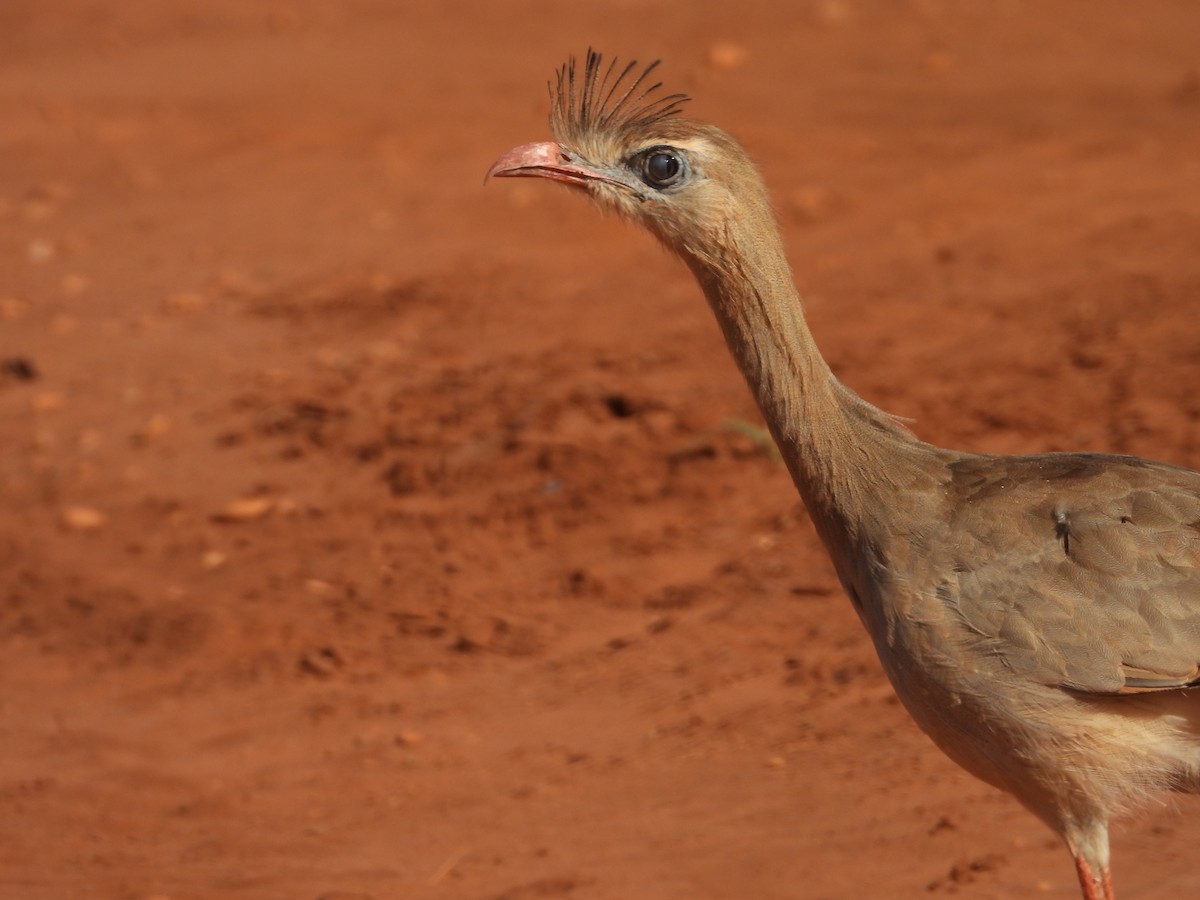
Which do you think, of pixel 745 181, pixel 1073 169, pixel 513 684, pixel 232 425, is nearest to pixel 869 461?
pixel 745 181

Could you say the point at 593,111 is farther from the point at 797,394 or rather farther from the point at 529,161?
the point at 797,394

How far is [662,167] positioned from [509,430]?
367 cm

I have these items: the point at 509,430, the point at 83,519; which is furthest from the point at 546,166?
the point at 83,519

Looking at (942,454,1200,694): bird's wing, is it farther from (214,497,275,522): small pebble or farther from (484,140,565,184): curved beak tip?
(214,497,275,522): small pebble

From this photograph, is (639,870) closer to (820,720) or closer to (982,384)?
(820,720)

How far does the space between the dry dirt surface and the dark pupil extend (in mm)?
1869

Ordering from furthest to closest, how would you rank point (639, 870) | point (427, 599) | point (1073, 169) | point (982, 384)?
point (1073, 169) < point (982, 384) < point (427, 599) < point (639, 870)

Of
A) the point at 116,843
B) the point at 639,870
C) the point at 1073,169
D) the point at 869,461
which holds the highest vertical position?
the point at 1073,169

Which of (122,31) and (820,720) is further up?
(122,31)

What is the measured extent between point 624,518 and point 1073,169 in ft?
15.7

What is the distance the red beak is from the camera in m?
3.85

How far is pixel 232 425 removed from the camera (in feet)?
25.3

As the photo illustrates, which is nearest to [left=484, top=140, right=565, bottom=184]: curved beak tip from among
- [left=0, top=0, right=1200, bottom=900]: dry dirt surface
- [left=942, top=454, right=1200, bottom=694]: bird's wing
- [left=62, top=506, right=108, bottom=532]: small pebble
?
[left=942, top=454, right=1200, bottom=694]: bird's wing

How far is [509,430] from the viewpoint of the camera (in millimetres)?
7270
